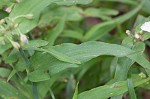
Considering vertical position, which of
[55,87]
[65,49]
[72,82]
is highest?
[65,49]

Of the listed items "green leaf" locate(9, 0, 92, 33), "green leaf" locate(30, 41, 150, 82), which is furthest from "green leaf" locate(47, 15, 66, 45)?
"green leaf" locate(30, 41, 150, 82)

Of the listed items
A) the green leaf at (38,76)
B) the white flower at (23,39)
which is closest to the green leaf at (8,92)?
the green leaf at (38,76)

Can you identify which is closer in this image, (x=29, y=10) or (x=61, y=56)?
(x=61, y=56)

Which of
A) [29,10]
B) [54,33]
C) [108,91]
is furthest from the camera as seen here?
[54,33]

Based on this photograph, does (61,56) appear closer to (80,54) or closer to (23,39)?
(80,54)

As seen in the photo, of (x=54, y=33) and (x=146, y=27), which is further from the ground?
(x=146, y=27)

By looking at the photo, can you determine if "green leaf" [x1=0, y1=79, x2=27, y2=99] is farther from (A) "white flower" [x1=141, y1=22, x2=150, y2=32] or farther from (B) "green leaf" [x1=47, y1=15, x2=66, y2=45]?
(A) "white flower" [x1=141, y1=22, x2=150, y2=32]

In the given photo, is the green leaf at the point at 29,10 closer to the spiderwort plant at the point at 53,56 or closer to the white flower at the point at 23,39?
the spiderwort plant at the point at 53,56

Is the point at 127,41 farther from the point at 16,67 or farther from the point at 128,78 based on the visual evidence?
the point at 16,67

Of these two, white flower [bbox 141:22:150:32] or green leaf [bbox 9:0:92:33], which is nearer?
white flower [bbox 141:22:150:32]

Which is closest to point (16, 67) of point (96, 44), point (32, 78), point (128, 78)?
point (32, 78)

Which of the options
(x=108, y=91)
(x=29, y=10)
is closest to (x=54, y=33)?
(x=29, y=10)
